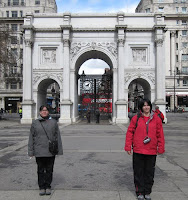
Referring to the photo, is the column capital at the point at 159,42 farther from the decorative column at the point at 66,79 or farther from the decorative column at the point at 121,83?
the decorative column at the point at 66,79

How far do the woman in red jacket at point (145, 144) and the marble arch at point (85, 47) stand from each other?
23177 mm

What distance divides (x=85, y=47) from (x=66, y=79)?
391 cm

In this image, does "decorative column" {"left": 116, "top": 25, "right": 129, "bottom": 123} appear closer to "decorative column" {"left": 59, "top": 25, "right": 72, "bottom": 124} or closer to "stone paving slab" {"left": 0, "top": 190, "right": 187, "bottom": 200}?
"decorative column" {"left": 59, "top": 25, "right": 72, "bottom": 124}

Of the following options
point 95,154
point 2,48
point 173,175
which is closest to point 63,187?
point 173,175

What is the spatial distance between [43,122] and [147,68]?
970 inches

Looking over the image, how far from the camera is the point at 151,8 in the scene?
61156 millimetres

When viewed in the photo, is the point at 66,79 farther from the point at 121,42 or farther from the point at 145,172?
the point at 145,172

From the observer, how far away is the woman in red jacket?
191 inches

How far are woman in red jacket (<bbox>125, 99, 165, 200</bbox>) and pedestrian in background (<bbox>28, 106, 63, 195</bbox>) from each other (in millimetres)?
1402

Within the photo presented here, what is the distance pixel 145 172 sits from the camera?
5.00 m

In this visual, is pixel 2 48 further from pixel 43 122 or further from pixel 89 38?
pixel 43 122

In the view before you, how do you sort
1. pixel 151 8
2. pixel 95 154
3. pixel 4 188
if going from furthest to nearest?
pixel 151 8
pixel 95 154
pixel 4 188

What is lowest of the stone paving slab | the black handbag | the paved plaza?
the paved plaza

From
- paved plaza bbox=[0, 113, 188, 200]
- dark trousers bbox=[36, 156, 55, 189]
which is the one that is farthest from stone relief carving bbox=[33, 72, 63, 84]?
dark trousers bbox=[36, 156, 55, 189]
